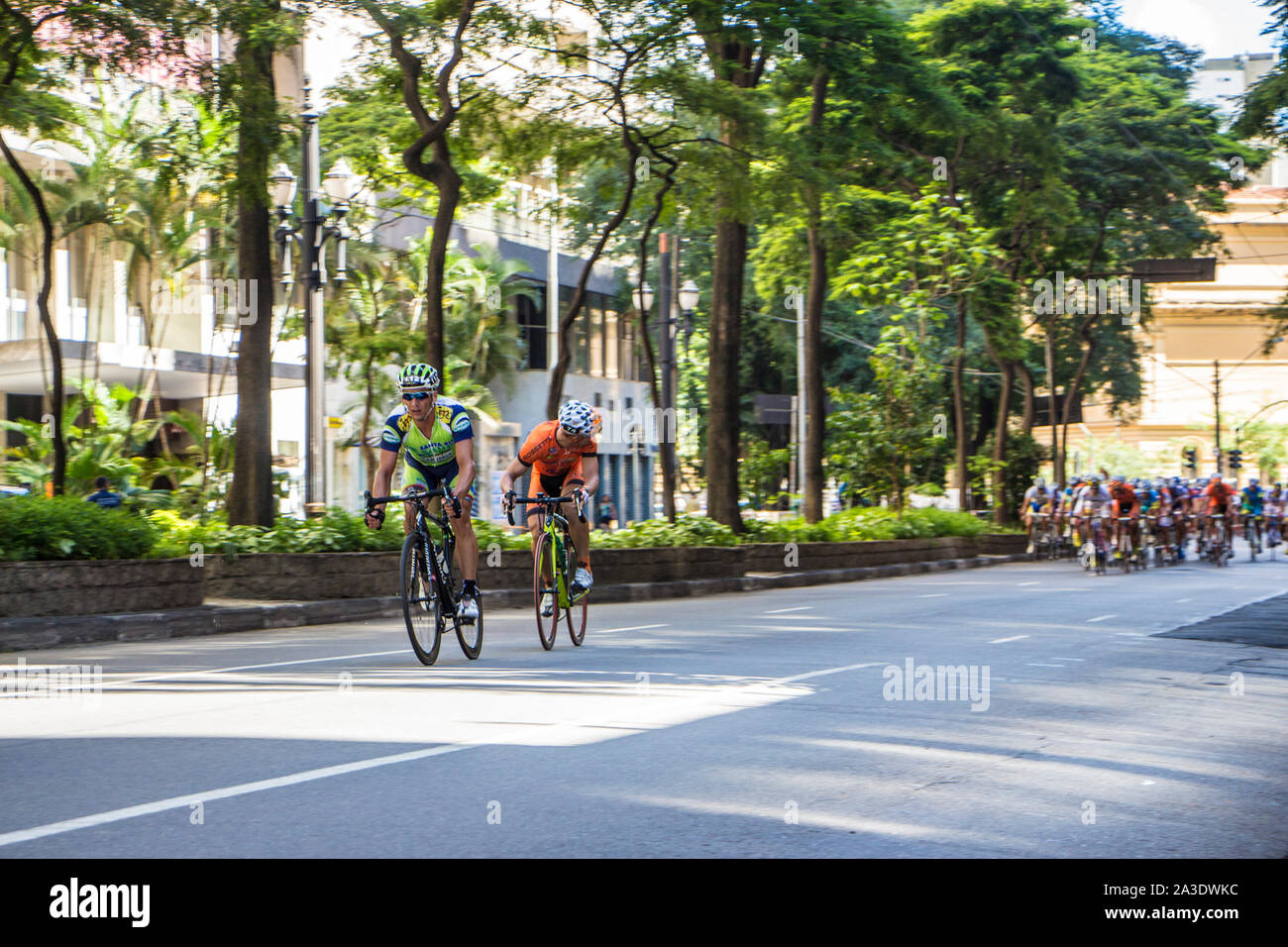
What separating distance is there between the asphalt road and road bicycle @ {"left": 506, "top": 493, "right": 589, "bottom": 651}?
32 cm

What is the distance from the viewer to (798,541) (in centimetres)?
2866

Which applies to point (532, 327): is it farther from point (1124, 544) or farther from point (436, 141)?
point (436, 141)

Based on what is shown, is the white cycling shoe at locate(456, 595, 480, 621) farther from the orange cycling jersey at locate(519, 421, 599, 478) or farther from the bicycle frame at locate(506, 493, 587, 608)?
the orange cycling jersey at locate(519, 421, 599, 478)

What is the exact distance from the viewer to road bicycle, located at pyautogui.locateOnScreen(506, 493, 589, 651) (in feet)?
40.2

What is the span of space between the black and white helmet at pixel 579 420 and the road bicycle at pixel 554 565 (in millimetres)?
548

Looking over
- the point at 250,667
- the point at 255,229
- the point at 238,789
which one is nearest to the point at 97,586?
the point at 250,667

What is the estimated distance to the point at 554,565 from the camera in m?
12.4

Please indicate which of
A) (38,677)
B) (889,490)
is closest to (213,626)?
(38,677)

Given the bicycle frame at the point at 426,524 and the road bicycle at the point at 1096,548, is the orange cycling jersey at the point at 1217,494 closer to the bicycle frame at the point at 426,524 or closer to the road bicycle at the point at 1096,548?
the road bicycle at the point at 1096,548

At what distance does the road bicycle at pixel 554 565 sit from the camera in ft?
40.2

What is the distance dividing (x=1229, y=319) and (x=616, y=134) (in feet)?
229

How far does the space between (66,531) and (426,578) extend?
5.74 metres

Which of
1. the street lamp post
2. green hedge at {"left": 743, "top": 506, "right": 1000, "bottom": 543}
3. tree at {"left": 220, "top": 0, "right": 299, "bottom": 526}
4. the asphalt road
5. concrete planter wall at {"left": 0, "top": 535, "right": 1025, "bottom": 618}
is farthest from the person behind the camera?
green hedge at {"left": 743, "top": 506, "right": 1000, "bottom": 543}

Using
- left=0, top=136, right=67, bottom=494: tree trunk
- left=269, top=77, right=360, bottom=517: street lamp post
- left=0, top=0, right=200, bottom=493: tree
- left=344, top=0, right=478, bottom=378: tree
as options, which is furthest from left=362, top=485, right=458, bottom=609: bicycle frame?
left=269, top=77, right=360, bottom=517: street lamp post
